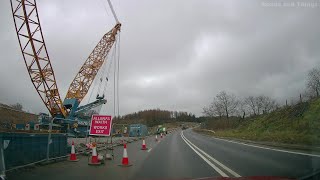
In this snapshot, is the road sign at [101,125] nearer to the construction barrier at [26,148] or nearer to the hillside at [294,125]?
the construction barrier at [26,148]

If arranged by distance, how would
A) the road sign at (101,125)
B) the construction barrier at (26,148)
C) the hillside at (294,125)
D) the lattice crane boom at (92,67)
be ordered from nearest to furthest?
1. the construction barrier at (26,148)
2. the road sign at (101,125)
3. the hillside at (294,125)
4. the lattice crane boom at (92,67)

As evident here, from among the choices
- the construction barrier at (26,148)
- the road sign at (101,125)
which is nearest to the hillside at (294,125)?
the road sign at (101,125)

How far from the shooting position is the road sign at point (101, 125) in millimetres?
17703

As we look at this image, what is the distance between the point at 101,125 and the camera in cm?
1788

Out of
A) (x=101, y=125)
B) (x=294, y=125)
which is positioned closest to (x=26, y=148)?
(x=101, y=125)

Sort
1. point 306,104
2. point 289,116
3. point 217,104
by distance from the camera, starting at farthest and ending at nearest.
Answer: point 217,104 < point 289,116 < point 306,104

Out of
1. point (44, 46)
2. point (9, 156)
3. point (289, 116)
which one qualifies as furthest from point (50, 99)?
point (9, 156)

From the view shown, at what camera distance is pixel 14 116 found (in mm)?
27531

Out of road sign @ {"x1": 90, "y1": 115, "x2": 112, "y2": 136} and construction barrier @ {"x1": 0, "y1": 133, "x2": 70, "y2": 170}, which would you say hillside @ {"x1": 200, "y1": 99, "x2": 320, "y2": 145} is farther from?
construction barrier @ {"x1": 0, "y1": 133, "x2": 70, "y2": 170}

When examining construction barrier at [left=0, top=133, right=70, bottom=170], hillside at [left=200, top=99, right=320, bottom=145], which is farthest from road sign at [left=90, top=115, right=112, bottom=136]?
hillside at [left=200, top=99, right=320, bottom=145]

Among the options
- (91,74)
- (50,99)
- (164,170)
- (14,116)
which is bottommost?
(164,170)

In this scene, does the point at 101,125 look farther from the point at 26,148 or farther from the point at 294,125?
the point at 294,125

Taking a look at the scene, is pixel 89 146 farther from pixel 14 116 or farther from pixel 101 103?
pixel 101 103

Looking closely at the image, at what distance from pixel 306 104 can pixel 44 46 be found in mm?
34584
